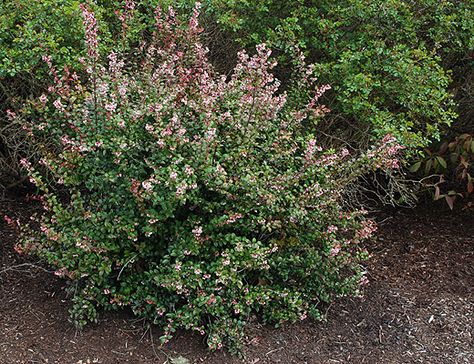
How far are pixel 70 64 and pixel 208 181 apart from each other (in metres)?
1.21

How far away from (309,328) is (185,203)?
1.10 m

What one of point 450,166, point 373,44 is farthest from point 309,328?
point 450,166

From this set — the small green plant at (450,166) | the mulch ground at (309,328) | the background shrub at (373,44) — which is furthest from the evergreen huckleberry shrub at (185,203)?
the small green plant at (450,166)

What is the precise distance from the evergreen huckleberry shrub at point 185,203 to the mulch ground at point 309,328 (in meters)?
0.12

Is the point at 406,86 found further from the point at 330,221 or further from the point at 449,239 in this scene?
the point at 449,239

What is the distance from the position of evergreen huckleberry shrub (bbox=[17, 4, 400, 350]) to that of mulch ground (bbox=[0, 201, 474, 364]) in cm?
12

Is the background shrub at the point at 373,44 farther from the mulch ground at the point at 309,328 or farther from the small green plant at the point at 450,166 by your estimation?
the mulch ground at the point at 309,328

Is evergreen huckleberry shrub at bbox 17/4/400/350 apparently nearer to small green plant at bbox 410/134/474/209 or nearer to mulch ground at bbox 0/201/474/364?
mulch ground at bbox 0/201/474/364

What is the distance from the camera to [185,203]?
340 cm

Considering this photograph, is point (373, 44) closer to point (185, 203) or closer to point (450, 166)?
point (450, 166)

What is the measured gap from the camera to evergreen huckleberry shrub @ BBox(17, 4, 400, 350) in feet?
10.6

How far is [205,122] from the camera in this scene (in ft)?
10.9

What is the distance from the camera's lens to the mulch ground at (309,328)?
133 inches

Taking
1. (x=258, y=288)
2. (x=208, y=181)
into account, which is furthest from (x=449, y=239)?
(x=208, y=181)
